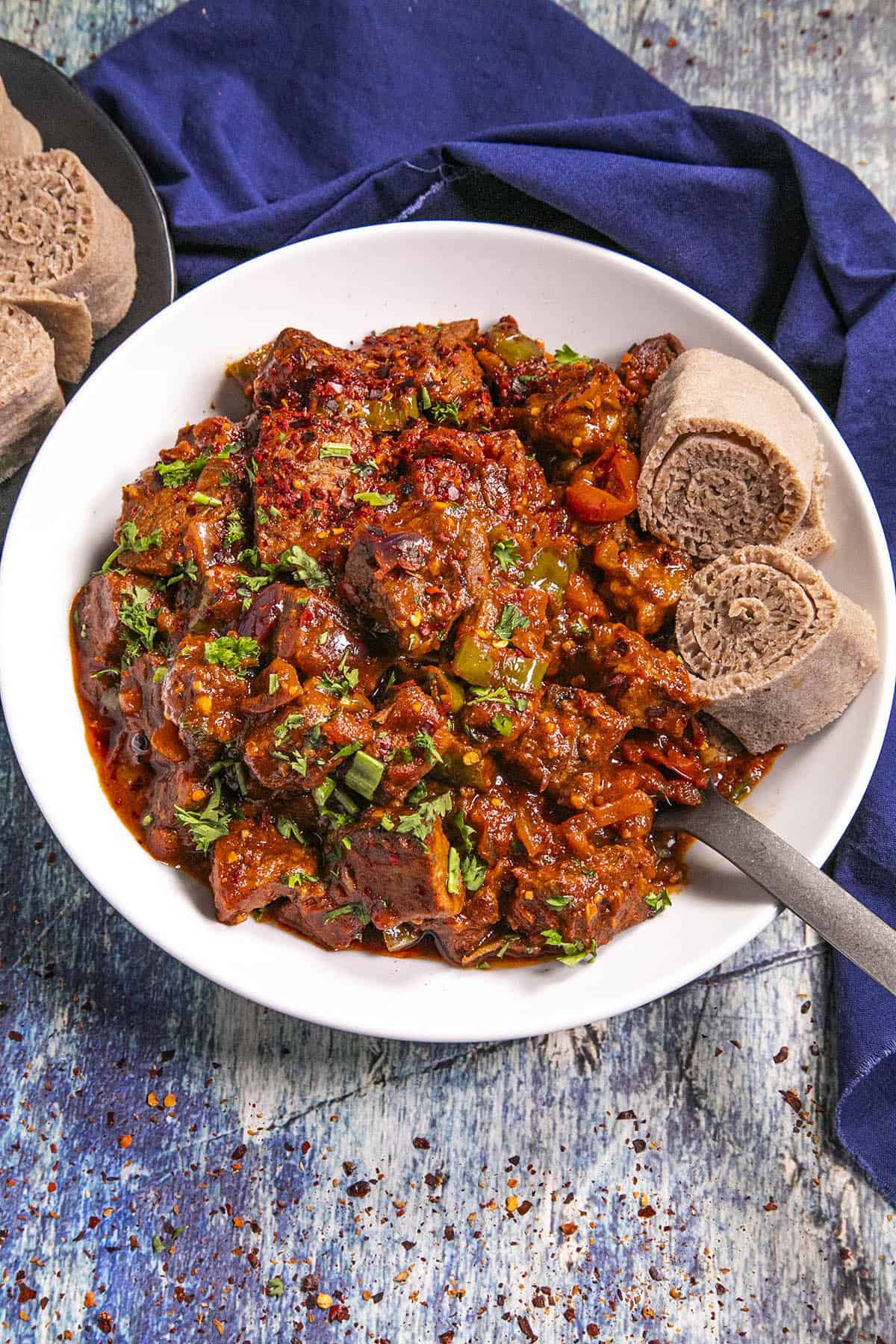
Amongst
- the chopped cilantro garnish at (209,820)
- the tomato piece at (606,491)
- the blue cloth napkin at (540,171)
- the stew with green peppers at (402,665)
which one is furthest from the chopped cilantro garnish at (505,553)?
the blue cloth napkin at (540,171)

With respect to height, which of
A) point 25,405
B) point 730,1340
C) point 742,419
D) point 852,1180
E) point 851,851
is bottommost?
point 730,1340

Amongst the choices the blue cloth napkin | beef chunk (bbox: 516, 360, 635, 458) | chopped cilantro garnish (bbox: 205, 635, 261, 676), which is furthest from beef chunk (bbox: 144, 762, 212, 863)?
the blue cloth napkin

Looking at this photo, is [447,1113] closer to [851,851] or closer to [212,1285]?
[212,1285]

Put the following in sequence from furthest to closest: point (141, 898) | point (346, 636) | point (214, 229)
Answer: point (214, 229), point (141, 898), point (346, 636)

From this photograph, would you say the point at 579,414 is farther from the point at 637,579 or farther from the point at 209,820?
the point at 209,820

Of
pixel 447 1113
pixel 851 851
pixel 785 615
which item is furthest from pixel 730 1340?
pixel 785 615

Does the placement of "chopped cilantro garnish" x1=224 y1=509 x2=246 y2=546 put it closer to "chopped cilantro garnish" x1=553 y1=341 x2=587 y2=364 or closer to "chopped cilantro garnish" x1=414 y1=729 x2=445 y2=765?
"chopped cilantro garnish" x1=414 y1=729 x2=445 y2=765
